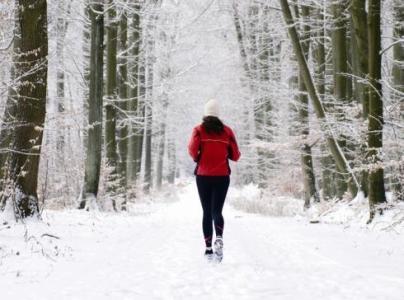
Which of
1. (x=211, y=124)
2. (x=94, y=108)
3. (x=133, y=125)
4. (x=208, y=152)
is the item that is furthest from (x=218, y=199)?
(x=133, y=125)

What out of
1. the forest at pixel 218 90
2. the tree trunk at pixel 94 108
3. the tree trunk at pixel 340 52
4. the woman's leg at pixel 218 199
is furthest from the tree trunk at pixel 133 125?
the woman's leg at pixel 218 199

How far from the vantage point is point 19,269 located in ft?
17.0

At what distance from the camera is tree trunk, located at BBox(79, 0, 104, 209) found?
12.7m

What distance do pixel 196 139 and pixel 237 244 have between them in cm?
248

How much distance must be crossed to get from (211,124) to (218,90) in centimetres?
2382

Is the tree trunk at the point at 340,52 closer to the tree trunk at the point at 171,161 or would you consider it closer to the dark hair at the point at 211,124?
the dark hair at the point at 211,124

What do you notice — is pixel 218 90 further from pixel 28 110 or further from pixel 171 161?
pixel 28 110

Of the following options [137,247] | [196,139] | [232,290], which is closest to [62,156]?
[137,247]

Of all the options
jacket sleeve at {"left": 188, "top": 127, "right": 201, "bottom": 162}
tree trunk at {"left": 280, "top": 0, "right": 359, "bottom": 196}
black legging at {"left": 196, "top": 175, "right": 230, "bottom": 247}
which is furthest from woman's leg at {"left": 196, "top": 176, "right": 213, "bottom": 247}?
tree trunk at {"left": 280, "top": 0, "right": 359, "bottom": 196}

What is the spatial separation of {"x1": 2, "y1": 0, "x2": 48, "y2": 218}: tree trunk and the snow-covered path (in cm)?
59

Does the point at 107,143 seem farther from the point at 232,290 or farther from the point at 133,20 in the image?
the point at 232,290

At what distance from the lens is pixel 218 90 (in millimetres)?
30047

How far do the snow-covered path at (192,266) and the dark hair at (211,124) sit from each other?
5.40ft

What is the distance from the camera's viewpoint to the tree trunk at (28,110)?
7.52m
